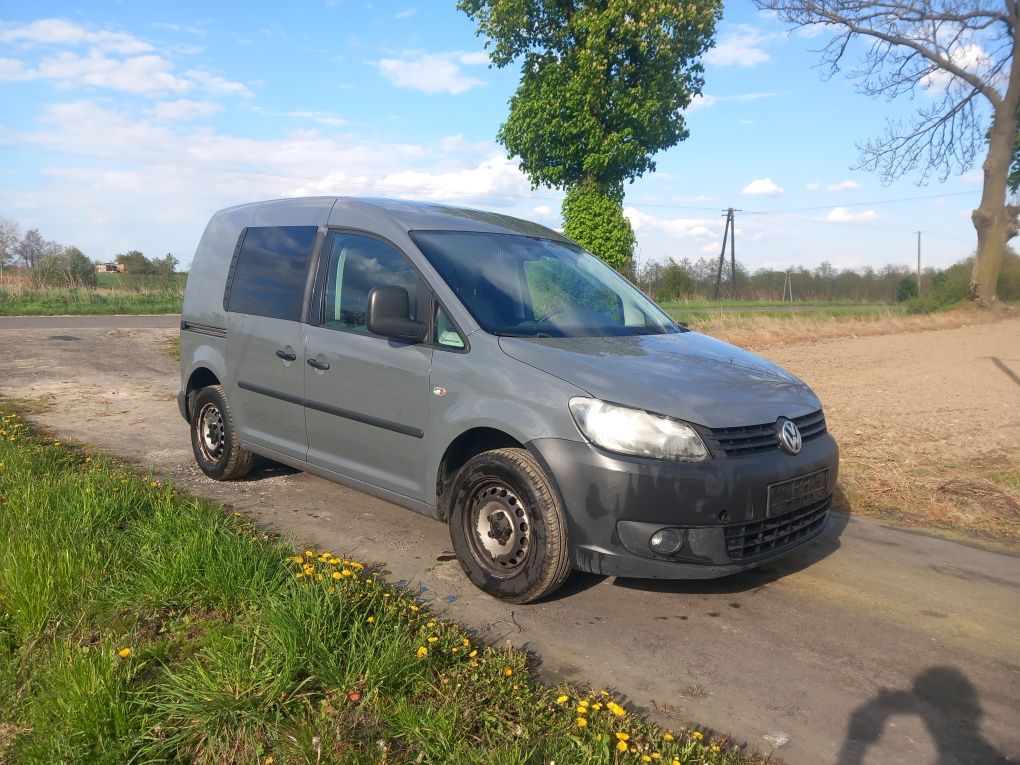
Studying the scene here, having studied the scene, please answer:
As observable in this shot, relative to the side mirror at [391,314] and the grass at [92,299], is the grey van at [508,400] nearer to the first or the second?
the side mirror at [391,314]

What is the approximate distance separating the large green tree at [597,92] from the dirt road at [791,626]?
14.0 metres

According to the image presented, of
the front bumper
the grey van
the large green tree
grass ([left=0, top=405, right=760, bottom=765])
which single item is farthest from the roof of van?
the large green tree

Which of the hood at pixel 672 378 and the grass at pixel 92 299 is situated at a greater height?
the grass at pixel 92 299

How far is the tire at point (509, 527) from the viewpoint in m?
3.60

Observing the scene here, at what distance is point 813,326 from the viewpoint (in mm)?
19625

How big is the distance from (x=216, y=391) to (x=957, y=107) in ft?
94.3

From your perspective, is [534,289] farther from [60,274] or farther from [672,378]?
[60,274]

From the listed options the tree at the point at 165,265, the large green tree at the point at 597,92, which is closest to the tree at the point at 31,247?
the tree at the point at 165,265

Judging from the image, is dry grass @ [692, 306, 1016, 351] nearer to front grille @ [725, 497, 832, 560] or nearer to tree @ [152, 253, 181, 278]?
front grille @ [725, 497, 832, 560]

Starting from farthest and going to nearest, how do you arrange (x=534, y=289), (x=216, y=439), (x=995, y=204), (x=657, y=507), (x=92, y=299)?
(x=92, y=299) < (x=995, y=204) < (x=216, y=439) < (x=534, y=289) < (x=657, y=507)

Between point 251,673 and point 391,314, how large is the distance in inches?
73.8

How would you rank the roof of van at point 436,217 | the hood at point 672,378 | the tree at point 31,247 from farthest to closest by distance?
the tree at point 31,247, the roof of van at point 436,217, the hood at point 672,378

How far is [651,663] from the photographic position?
334cm

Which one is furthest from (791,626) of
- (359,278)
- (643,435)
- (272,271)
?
(272,271)
